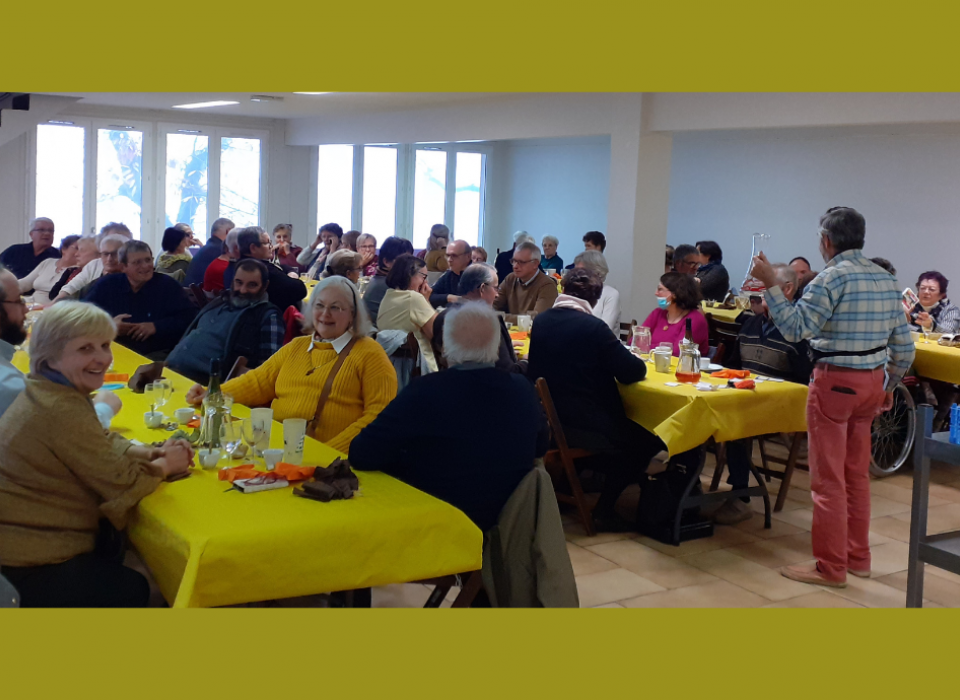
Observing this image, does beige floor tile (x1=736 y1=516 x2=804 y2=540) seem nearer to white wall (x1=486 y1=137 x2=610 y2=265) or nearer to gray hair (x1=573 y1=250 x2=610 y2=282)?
gray hair (x1=573 y1=250 x2=610 y2=282)

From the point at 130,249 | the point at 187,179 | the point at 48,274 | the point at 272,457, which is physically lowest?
the point at 272,457

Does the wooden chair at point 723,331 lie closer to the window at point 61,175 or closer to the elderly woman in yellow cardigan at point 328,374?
the elderly woman in yellow cardigan at point 328,374

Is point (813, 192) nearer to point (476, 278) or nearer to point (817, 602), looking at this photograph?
point (476, 278)

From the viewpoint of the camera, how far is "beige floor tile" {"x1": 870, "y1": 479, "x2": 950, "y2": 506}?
5492 mm

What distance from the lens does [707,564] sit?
431 cm

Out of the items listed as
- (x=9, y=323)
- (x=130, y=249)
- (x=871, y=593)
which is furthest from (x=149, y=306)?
(x=871, y=593)

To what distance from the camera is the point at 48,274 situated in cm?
695

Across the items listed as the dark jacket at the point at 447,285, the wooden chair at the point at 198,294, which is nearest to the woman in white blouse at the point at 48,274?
the wooden chair at the point at 198,294

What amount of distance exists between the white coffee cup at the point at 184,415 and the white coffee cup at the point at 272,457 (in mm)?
608

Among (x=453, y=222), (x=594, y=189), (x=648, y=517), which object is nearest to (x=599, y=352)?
(x=648, y=517)

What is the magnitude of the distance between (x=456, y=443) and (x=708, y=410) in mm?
1898

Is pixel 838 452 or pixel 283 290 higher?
pixel 283 290

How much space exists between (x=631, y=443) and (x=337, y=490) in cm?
252

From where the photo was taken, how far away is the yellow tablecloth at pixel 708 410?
4.34m
